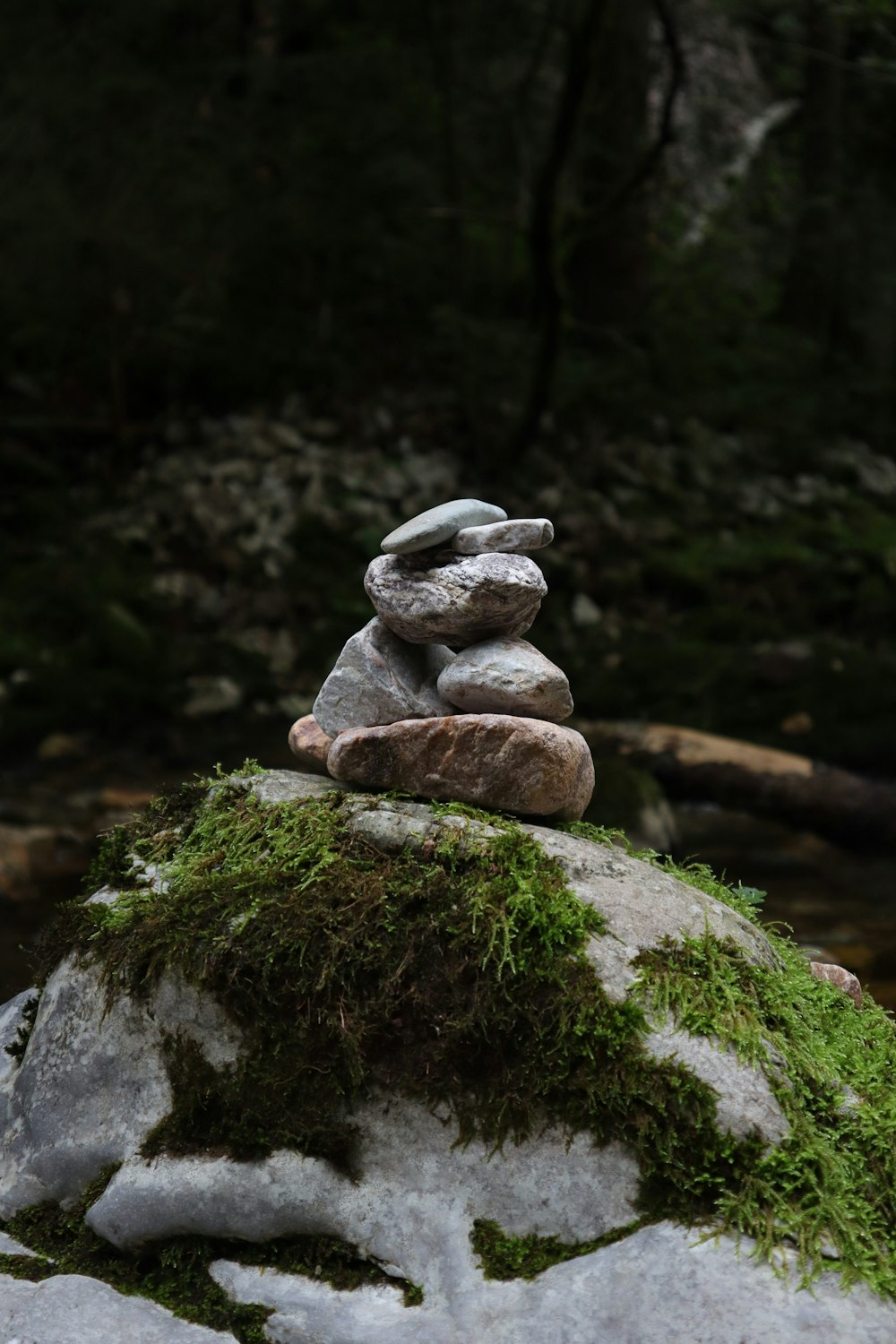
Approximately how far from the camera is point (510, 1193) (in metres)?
3.35

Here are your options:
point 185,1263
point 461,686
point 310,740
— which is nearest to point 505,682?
point 461,686

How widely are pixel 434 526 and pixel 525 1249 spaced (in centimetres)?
228

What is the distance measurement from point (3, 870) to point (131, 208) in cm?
798

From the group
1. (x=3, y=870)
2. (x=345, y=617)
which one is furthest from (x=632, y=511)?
(x=3, y=870)

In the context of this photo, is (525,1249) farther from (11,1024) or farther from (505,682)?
(11,1024)

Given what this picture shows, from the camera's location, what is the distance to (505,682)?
167 inches

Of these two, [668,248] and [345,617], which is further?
[668,248]

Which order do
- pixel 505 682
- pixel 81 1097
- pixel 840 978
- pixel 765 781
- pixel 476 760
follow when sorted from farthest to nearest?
pixel 765 781
pixel 840 978
pixel 505 682
pixel 476 760
pixel 81 1097

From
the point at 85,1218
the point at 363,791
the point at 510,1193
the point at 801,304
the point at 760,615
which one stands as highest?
the point at 363,791

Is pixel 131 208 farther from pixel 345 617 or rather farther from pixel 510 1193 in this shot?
pixel 510 1193

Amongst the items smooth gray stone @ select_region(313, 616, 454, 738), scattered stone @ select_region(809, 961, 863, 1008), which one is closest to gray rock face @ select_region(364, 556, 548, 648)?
smooth gray stone @ select_region(313, 616, 454, 738)

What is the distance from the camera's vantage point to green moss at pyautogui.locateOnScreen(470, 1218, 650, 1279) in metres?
3.22

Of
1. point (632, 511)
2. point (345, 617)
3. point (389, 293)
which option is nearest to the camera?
point (345, 617)

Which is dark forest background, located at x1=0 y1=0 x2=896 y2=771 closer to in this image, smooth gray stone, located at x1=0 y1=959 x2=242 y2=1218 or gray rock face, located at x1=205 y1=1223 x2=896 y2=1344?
smooth gray stone, located at x1=0 y1=959 x2=242 y2=1218
